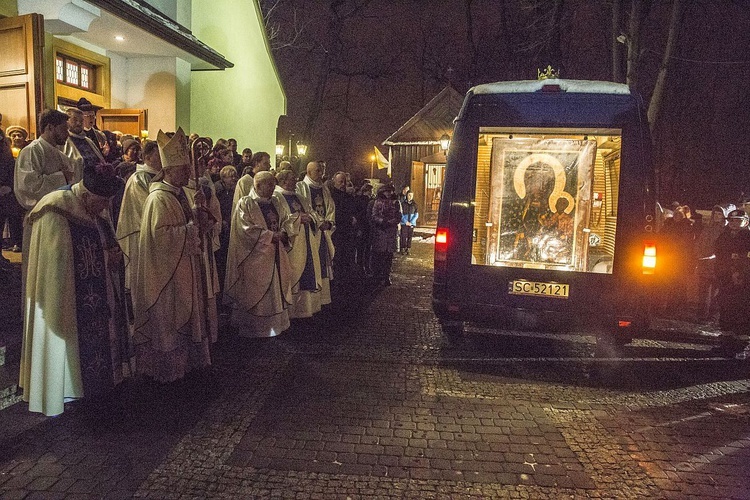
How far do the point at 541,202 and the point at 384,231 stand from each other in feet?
15.1

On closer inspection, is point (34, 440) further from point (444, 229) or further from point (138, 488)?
point (444, 229)

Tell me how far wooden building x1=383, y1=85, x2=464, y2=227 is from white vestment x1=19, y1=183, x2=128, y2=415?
22556 mm

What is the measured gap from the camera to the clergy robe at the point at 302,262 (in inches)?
307

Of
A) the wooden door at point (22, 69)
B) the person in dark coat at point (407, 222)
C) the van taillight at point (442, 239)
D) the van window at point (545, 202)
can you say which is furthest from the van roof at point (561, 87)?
the person in dark coat at point (407, 222)

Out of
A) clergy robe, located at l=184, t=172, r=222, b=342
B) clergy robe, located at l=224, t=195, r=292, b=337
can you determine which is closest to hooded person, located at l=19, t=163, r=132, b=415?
clergy robe, located at l=184, t=172, r=222, b=342

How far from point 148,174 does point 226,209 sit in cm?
229

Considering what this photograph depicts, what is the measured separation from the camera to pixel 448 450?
424cm

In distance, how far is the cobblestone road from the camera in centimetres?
375

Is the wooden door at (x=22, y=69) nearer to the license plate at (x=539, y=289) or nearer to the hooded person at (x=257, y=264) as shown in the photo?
the hooded person at (x=257, y=264)

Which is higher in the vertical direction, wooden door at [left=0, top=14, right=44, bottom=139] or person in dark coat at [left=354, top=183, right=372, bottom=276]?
wooden door at [left=0, top=14, right=44, bottom=139]

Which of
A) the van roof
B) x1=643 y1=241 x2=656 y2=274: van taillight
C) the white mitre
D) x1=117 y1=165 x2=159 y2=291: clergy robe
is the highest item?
the van roof

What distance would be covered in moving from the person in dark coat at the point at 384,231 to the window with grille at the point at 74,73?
5.63 meters

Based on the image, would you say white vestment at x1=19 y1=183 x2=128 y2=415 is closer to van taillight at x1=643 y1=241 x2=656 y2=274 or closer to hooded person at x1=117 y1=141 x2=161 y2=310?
hooded person at x1=117 y1=141 x2=161 y2=310

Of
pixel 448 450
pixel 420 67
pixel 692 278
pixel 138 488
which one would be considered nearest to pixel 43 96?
pixel 138 488
